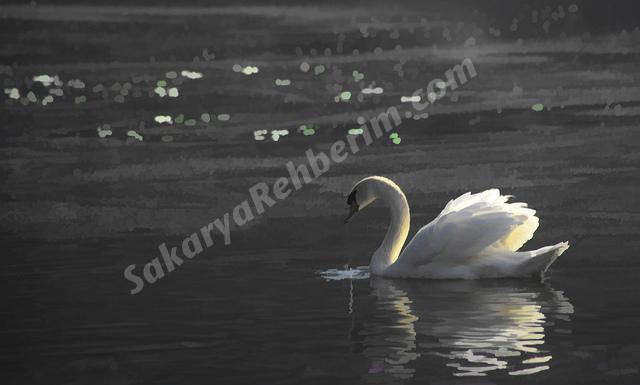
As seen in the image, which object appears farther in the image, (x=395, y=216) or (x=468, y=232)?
(x=395, y=216)

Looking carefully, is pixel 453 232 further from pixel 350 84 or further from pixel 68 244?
pixel 350 84

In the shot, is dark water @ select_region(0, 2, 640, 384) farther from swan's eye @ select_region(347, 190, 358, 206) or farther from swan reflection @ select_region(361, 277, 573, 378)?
swan's eye @ select_region(347, 190, 358, 206)

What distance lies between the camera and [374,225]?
19703 millimetres

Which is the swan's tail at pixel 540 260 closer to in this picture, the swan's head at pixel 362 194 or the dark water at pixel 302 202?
the dark water at pixel 302 202

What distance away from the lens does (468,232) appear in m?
16.2

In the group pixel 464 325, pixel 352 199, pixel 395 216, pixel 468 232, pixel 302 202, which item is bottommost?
pixel 464 325

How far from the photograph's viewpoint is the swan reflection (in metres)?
11.9

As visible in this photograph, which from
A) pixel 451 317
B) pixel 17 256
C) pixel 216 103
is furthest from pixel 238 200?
pixel 216 103

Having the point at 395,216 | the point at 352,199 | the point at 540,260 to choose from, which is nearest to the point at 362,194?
the point at 352,199

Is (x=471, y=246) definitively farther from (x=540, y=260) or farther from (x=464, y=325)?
(x=464, y=325)

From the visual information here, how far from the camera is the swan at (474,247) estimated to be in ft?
Result: 52.5

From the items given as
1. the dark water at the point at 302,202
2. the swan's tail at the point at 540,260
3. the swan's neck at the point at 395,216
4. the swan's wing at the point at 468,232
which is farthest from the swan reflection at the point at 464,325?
the swan's neck at the point at 395,216

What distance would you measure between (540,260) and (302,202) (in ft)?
20.7

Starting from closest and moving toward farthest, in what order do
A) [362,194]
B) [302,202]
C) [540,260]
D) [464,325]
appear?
[464,325] < [540,260] < [362,194] < [302,202]
